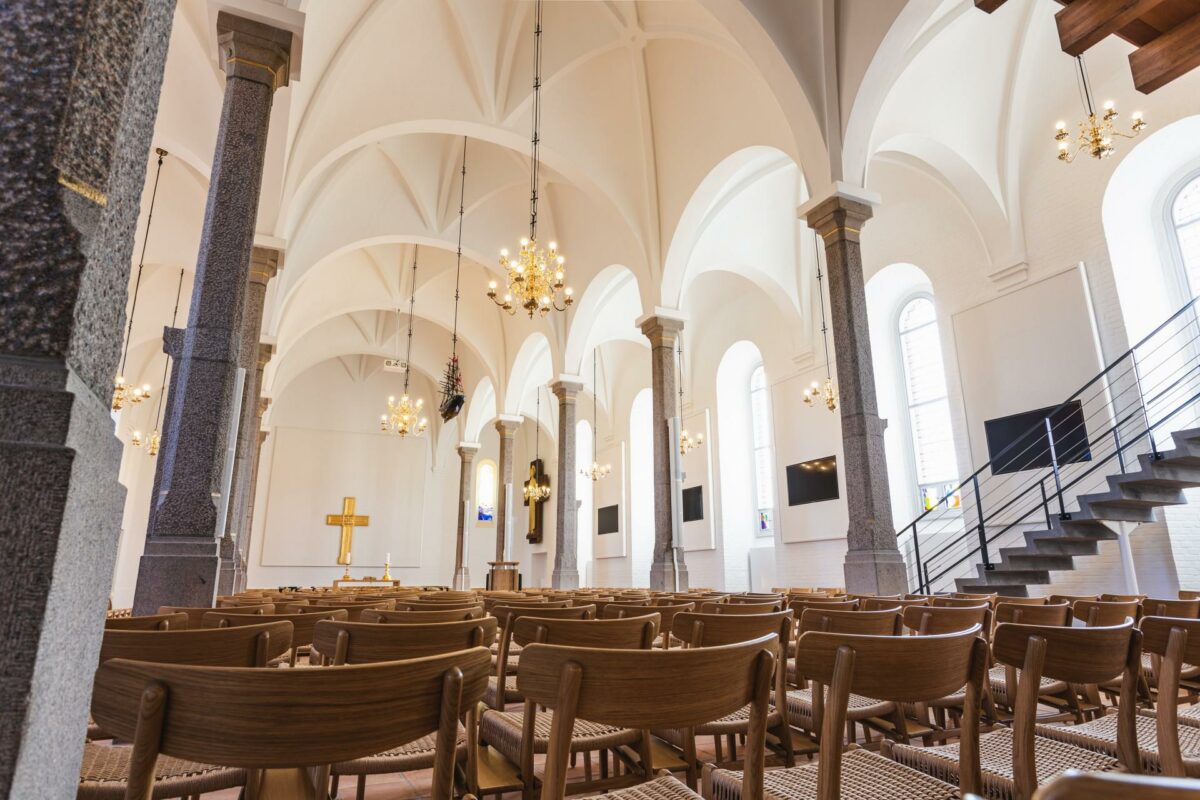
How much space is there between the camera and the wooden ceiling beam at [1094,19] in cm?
367

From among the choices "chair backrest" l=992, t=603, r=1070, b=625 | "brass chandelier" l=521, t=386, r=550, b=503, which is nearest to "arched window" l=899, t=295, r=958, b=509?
"chair backrest" l=992, t=603, r=1070, b=625

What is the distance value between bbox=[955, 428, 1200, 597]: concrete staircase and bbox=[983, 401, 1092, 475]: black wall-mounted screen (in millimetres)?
1075

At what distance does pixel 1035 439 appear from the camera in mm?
9312

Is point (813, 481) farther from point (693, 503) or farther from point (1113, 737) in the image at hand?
point (1113, 737)

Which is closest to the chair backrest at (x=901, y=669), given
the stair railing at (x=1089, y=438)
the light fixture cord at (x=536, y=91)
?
the stair railing at (x=1089, y=438)

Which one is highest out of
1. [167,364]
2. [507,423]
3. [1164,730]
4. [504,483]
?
[167,364]

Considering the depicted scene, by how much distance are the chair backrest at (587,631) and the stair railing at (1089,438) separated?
7.04 meters

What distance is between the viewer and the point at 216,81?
7.82 metres

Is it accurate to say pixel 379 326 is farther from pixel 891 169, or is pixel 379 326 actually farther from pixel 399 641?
pixel 399 641

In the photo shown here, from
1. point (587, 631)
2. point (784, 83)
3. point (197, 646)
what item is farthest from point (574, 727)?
point (784, 83)

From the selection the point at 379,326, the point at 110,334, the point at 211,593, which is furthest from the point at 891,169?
the point at 379,326

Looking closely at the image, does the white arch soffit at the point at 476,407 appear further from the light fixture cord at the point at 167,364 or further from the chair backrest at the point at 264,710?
the chair backrest at the point at 264,710

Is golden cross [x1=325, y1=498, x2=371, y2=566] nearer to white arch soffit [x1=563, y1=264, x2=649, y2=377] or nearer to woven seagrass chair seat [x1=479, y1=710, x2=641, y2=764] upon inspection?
white arch soffit [x1=563, y1=264, x2=649, y2=377]

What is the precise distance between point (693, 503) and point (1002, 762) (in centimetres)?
1386
